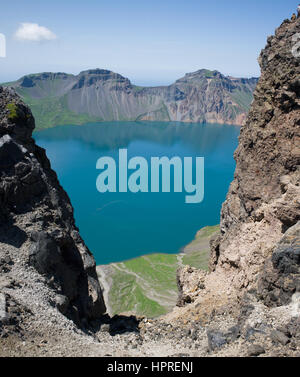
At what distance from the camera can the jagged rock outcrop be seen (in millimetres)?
27703

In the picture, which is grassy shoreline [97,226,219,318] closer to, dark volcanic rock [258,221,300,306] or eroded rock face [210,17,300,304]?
eroded rock face [210,17,300,304]

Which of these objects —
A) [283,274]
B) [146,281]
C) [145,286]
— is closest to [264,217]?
[283,274]

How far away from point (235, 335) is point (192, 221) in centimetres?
10891

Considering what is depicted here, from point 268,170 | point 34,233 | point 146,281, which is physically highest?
point 268,170

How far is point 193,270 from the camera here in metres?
39.4

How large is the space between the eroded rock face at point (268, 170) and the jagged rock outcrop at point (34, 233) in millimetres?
14825

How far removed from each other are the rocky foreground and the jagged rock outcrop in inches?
3.7

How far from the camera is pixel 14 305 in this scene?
2317 cm

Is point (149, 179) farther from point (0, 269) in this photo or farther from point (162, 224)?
point (0, 269)

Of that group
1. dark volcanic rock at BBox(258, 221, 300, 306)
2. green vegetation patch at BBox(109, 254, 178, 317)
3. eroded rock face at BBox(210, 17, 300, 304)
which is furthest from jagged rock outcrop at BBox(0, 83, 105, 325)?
green vegetation patch at BBox(109, 254, 178, 317)

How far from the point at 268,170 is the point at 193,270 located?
14.5 meters

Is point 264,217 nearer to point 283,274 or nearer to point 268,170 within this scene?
point 268,170
